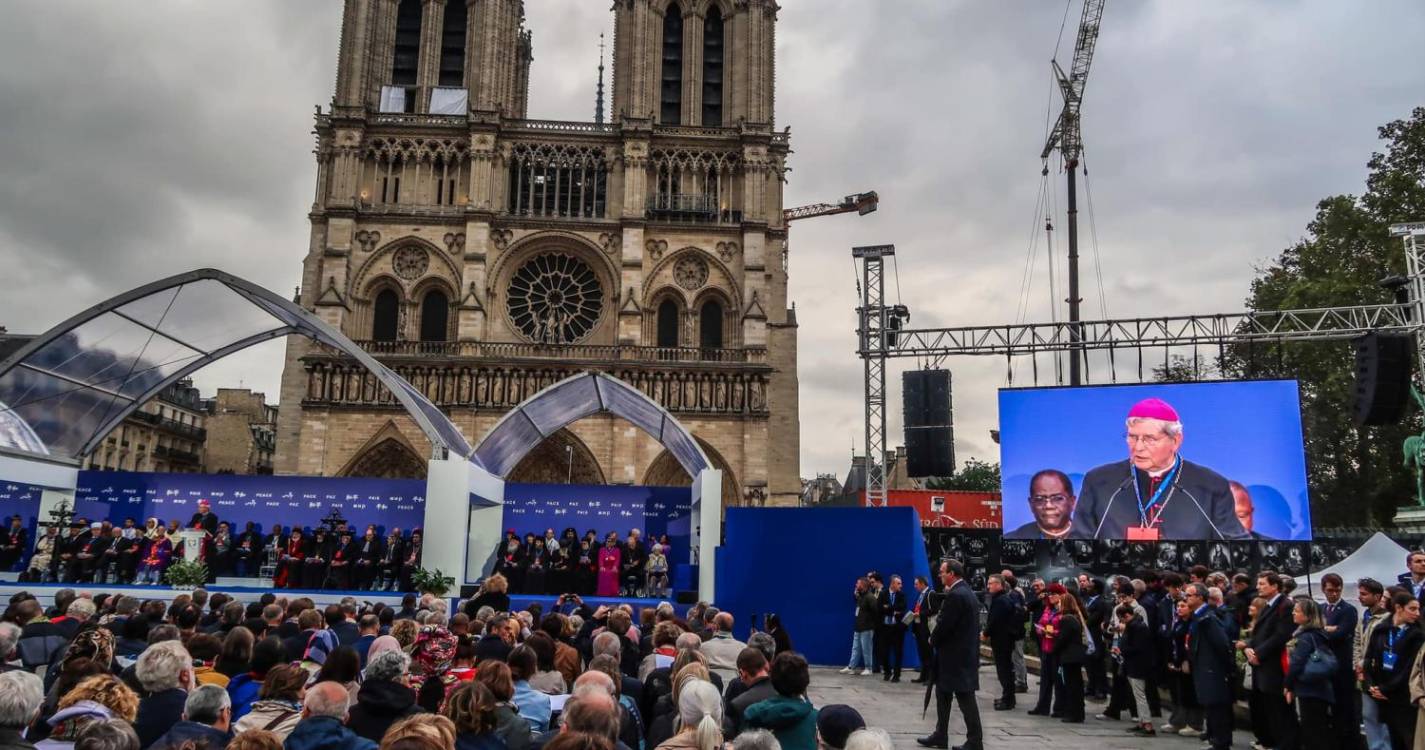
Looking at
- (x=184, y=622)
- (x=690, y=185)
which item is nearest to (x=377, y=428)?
(x=690, y=185)

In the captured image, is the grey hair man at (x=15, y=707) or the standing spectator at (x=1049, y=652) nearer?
the grey hair man at (x=15, y=707)

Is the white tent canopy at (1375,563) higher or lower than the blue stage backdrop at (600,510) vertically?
lower

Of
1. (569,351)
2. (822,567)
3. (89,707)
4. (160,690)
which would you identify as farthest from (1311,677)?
(569,351)

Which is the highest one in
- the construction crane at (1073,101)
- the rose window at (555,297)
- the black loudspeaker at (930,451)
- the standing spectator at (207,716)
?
the construction crane at (1073,101)

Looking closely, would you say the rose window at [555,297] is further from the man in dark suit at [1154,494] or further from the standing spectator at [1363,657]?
the standing spectator at [1363,657]

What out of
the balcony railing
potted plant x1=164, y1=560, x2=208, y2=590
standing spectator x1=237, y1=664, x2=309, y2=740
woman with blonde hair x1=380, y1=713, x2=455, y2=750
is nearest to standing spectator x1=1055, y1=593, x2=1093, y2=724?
standing spectator x1=237, y1=664, x2=309, y2=740

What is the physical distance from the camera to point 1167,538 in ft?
63.1

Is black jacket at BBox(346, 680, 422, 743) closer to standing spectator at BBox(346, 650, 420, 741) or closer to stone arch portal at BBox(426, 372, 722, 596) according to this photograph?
standing spectator at BBox(346, 650, 420, 741)

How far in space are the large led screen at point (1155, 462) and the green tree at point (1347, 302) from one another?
598 centimetres

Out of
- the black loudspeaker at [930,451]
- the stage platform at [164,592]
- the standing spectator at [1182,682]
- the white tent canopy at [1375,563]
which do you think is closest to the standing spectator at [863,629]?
the standing spectator at [1182,682]

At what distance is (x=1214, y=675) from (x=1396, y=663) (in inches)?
60.1

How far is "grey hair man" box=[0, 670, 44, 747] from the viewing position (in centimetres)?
353

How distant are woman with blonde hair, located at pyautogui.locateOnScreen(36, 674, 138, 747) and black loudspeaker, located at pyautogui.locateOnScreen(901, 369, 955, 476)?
18378mm

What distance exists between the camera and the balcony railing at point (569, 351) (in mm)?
32375
